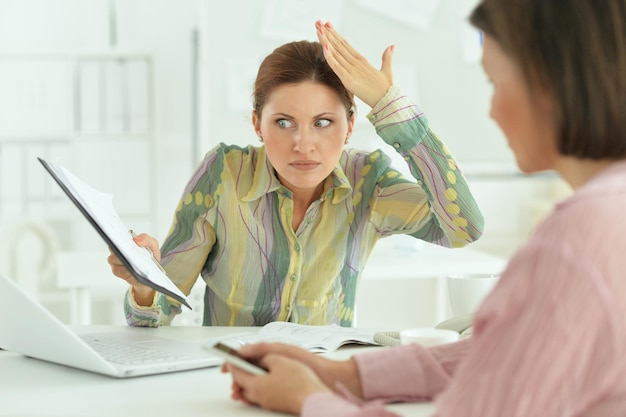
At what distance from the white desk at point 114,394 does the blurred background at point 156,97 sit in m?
2.76

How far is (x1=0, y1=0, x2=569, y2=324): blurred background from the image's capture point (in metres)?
4.07

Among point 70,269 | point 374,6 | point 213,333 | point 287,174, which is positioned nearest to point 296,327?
point 213,333

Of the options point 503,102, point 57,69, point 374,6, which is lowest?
point 503,102

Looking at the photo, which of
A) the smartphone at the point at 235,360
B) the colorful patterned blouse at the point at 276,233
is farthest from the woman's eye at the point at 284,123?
the smartphone at the point at 235,360

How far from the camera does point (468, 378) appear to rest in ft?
2.58

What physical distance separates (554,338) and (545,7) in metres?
0.29

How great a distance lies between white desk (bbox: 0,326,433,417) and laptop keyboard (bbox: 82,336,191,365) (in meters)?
0.05

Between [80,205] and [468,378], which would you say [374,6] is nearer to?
[80,205]

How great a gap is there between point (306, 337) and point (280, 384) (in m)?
0.45

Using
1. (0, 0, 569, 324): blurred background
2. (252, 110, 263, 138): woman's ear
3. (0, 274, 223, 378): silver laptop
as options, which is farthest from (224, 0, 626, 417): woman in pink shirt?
(0, 0, 569, 324): blurred background

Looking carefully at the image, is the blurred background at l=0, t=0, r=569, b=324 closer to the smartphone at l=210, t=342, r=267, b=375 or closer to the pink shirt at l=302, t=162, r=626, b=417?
the smartphone at l=210, t=342, r=267, b=375

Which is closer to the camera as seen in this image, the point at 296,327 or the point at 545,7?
the point at 545,7

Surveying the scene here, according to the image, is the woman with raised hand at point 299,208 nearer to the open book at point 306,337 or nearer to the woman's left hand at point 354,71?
the woman's left hand at point 354,71

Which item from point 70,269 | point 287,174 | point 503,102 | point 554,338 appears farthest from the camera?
point 70,269
